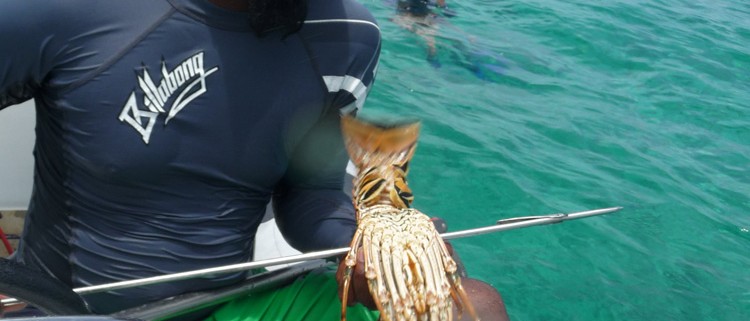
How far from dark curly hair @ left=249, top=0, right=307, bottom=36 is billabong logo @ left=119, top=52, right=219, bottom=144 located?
125 mm

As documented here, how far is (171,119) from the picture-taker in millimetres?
1627

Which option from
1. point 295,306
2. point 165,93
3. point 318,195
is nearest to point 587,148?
point 318,195

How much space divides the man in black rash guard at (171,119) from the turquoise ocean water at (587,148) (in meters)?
0.91

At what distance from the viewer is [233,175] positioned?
1.74 meters

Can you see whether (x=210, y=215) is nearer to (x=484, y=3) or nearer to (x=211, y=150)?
(x=211, y=150)

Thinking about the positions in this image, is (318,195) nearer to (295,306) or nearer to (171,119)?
(295,306)

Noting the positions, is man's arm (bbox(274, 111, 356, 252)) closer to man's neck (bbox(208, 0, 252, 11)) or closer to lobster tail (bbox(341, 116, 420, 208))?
lobster tail (bbox(341, 116, 420, 208))

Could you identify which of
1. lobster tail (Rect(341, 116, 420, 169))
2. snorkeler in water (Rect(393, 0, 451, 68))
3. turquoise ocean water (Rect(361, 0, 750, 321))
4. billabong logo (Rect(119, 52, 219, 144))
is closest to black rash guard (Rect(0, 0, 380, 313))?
billabong logo (Rect(119, 52, 219, 144))

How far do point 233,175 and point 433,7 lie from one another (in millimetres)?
5947

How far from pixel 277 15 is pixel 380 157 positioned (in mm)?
344

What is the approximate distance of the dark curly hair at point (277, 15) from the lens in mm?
1599

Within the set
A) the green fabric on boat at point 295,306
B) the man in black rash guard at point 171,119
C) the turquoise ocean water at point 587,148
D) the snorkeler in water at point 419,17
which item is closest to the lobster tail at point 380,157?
the man in black rash guard at point 171,119

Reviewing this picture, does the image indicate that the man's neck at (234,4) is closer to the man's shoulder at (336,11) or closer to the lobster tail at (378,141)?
the man's shoulder at (336,11)

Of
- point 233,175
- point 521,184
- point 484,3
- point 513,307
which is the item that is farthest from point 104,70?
point 484,3
